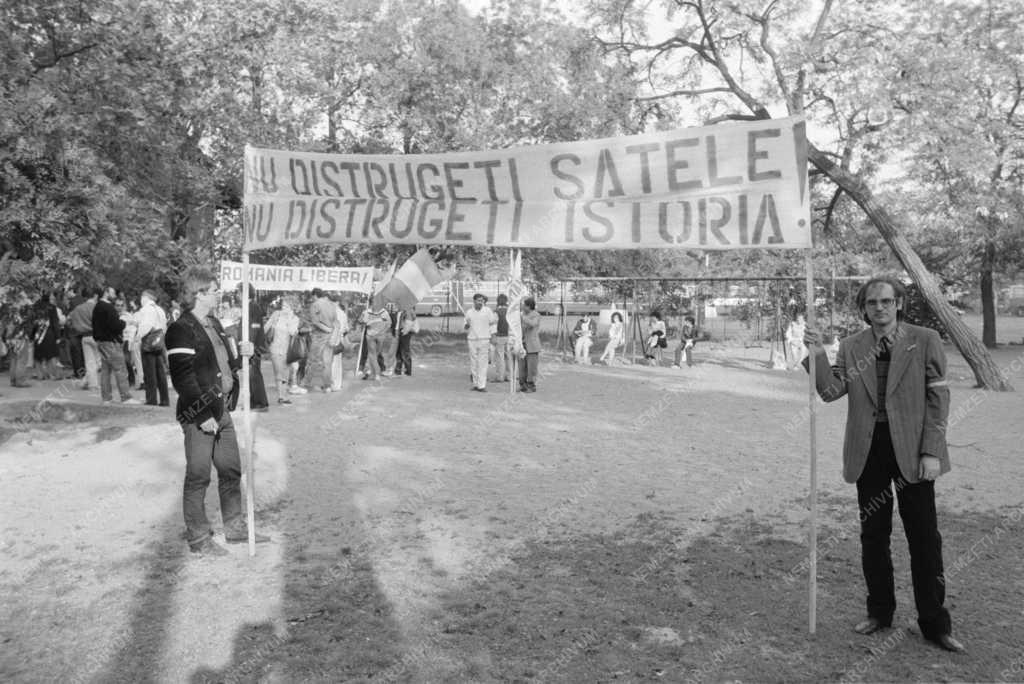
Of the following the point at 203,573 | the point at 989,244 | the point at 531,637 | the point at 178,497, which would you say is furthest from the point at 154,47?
the point at 989,244

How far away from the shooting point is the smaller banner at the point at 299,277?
58.8 feet

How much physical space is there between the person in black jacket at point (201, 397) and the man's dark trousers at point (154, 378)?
7.72 meters

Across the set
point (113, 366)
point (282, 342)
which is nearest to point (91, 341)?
point (113, 366)

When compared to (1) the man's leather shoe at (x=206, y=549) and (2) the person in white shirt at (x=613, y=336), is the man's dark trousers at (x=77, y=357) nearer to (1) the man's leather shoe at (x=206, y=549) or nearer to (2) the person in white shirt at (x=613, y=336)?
(2) the person in white shirt at (x=613, y=336)

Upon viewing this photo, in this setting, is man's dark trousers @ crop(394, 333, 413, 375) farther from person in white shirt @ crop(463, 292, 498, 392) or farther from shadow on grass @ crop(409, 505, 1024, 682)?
shadow on grass @ crop(409, 505, 1024, 682)

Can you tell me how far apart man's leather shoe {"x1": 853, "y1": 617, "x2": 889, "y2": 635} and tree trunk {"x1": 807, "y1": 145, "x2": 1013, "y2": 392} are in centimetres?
1317

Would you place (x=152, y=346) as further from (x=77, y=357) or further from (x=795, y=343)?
(x=795, y=343)

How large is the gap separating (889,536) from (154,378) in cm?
1138

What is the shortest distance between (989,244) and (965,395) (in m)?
12.9

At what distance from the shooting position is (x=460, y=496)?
7.71 meters

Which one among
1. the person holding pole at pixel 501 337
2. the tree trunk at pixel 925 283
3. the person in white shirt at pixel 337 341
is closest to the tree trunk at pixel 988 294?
the tree trunk at pixel 925 283

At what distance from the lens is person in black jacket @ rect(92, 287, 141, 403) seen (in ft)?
41.7

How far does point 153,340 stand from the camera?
41.5 ft

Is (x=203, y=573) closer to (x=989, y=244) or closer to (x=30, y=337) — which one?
(x=30, y=337)
